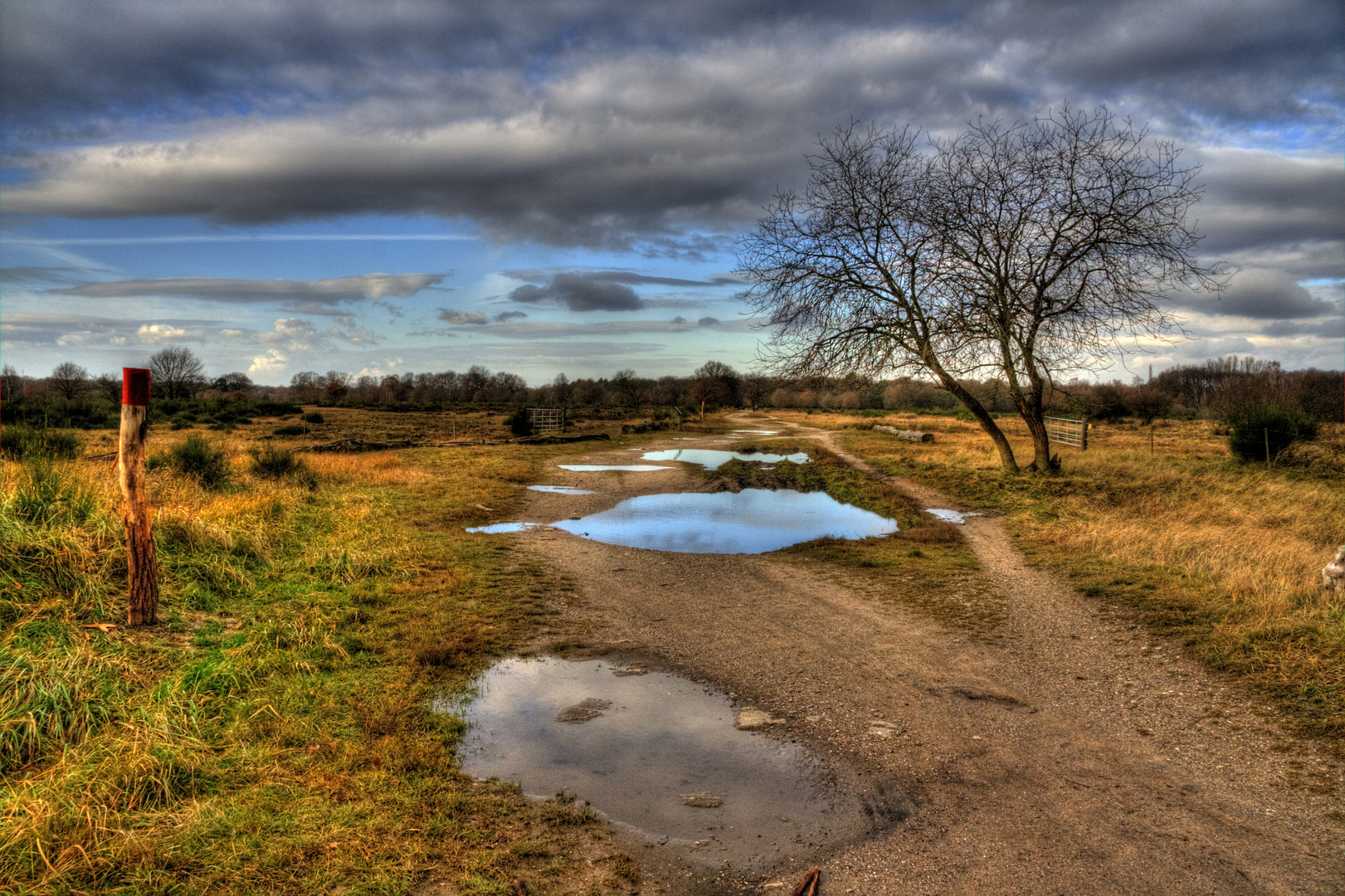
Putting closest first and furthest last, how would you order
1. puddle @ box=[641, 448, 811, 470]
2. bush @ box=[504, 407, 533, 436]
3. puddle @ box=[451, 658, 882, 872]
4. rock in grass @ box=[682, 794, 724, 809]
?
puddle @ box=[451, 658, 882, 872] < rock in grass @ box=[682, 794, 724, 809] < puddle @ box=[641, 448, 811, 470] < bush @ box=[504, 407, 533, 436]

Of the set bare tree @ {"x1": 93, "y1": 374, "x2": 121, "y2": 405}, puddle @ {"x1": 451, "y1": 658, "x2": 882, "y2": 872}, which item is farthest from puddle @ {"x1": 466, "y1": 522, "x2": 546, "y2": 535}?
bare tree @ {"x1": 93, "y1": 374, "x2": 121, "y2": 405}

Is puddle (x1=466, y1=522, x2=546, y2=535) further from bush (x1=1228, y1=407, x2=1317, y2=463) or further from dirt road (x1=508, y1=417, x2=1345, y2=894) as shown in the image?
bush (x1=1228, y1=407, x2=1317, y2=463)

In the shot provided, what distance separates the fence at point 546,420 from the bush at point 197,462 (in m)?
22.6

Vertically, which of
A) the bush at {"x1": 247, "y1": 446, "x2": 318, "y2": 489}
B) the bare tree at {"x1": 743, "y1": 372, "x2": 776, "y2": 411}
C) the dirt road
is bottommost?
the dirt road

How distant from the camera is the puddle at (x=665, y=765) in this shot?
3.71 metres

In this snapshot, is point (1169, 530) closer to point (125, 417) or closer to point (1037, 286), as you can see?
point (1037, 286)

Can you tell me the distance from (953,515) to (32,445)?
53.1 feet

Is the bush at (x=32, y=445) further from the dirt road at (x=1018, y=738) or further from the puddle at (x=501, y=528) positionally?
the dirt road at (x=1018, y=738)

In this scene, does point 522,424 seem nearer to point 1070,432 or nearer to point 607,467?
point 607,467

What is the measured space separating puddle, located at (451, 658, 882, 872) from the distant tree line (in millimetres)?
11977

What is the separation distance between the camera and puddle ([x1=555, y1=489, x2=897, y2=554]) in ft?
37.2

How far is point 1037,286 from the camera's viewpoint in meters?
17.9

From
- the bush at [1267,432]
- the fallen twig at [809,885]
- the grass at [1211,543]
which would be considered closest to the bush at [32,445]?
the fallen twig at [809,885]

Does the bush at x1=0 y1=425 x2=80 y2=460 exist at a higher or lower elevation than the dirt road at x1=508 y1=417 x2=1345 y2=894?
higher
